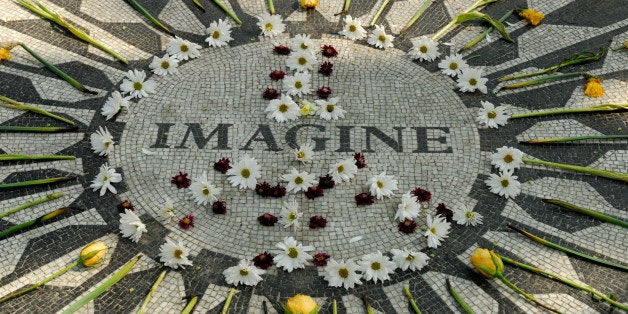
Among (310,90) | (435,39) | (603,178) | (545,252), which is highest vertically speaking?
(435,39)

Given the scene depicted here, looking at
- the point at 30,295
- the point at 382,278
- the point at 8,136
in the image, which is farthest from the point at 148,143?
the point at 382,278

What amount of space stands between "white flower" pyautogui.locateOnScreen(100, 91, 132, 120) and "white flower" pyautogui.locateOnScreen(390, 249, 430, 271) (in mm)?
4565

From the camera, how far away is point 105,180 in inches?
331

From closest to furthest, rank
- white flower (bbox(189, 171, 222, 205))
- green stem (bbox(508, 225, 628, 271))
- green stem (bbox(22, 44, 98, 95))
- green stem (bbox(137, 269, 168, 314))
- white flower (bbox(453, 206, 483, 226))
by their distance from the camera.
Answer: green stem (bbox(137, 269, 168, 314)) < green stem (bbox(508, 225, 628, 271)) < white flower (bbox(453, 206, 483, 226)) < white flower (bbox(189, 171, 222, 205)) < green stem (bbox(22, 44, 98, 95))

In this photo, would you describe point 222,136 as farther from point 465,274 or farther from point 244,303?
point 465,274

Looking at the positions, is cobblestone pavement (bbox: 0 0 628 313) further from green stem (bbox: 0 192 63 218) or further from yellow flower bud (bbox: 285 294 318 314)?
yellow flower bud (bbox: 285 294 318 314)

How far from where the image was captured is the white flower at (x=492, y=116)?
30.4 ft

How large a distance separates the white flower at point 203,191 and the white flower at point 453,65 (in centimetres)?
413

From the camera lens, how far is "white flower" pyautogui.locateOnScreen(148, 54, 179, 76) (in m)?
9.91

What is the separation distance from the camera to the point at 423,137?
9227 mm

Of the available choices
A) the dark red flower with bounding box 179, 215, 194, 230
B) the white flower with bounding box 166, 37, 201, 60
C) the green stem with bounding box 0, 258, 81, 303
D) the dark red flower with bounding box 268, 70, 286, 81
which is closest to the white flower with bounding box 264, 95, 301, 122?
the dark red flower with bounding box 268, 70, 286, 81

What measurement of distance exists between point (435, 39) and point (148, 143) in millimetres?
4934

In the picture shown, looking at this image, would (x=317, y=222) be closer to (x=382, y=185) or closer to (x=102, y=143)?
(x=382, y=185)

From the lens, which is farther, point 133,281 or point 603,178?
point 603,178
